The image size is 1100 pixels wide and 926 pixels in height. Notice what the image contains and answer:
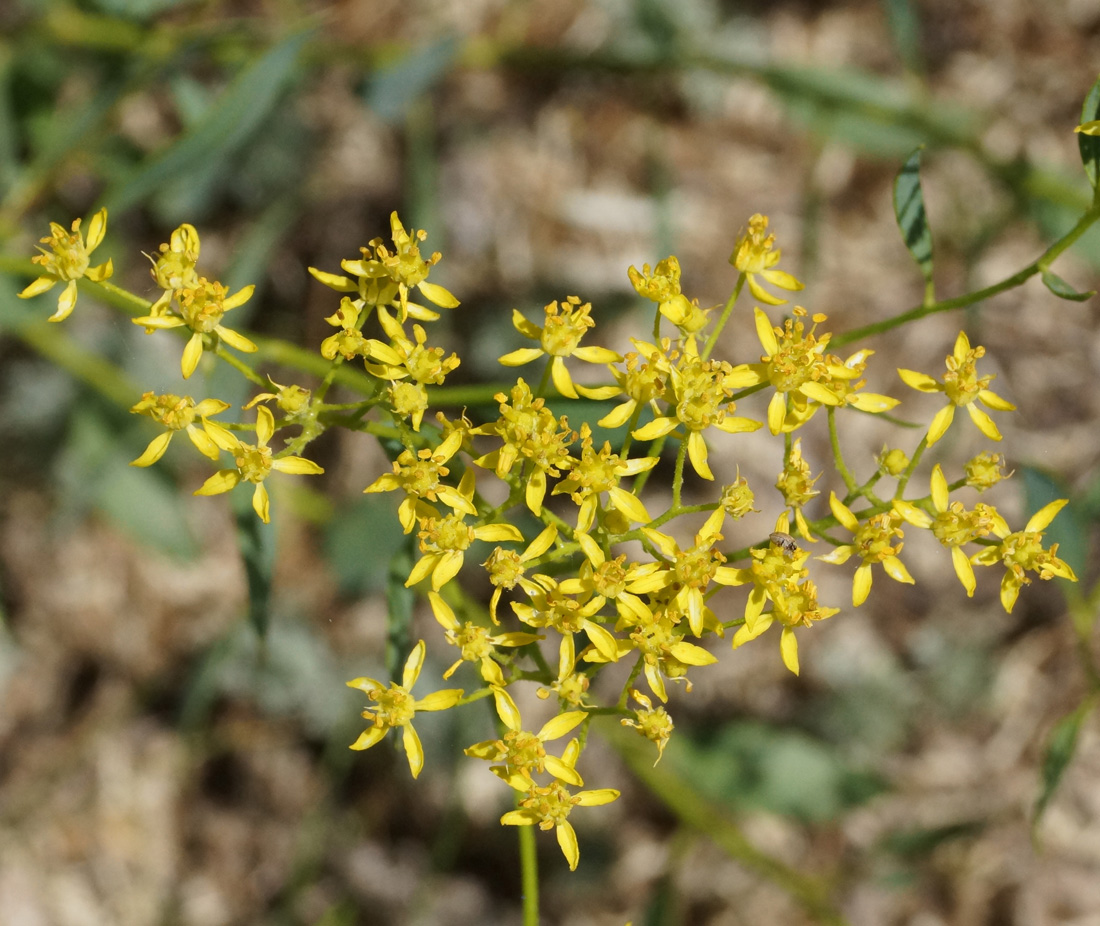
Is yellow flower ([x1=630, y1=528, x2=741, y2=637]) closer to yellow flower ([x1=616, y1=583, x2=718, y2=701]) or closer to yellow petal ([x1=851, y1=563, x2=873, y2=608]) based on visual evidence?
yellow flower ([x1=616, y1=583, x2=718, y2=701])


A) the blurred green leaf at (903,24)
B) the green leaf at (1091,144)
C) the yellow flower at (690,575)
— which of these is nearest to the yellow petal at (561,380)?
the yellow flower at (690,575)

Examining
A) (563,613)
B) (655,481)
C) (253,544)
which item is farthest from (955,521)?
(655,481)

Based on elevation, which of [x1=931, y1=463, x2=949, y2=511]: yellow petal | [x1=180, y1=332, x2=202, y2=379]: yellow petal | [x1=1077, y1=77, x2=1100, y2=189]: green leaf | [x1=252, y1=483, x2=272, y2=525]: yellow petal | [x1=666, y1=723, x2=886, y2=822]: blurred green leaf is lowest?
Result: [x1=666, y1=723, x2=886, y2=822]: blurred green leaf

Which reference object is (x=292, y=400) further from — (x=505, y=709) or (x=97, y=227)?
(x=505, y=709)

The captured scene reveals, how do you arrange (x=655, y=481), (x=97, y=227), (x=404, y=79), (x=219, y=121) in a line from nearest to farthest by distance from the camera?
(x=97, y=227)
(x=219, y=121)
(x=404, y=79)
(x=655, y=481)

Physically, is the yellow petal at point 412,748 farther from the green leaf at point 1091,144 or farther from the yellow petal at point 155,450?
the green leaf at point 1091,144

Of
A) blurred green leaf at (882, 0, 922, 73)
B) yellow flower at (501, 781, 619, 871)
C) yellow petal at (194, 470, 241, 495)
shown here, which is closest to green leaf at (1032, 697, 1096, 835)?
yellow flower at (501, 781, 619, 871)
